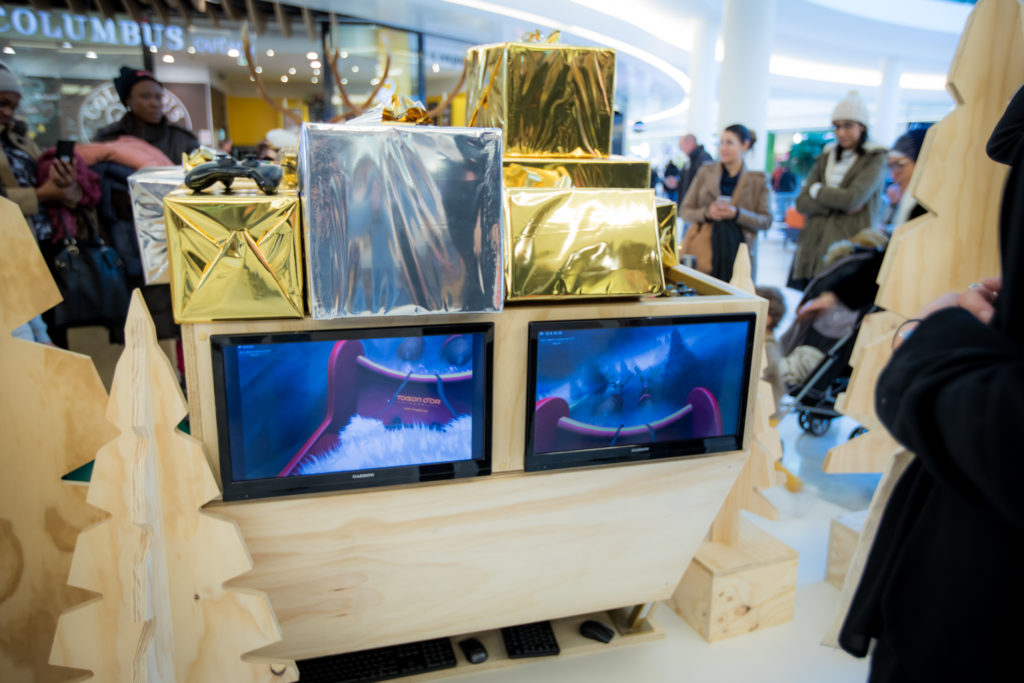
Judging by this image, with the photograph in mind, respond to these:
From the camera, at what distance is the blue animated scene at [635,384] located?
1.56m

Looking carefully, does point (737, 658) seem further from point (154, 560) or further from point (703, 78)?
point (703, 78)

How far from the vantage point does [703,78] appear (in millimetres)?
9047

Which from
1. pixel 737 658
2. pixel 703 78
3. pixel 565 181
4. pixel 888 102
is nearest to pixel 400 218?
pixel 565 181

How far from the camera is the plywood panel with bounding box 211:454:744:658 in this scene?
1533 millimetres

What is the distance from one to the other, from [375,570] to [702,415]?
2.86 feet

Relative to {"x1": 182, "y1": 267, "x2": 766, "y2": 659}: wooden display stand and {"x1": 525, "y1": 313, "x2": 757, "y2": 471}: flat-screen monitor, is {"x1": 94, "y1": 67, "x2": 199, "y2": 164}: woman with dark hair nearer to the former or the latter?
{"x1": 182, "y1": 267, "x2": 766, "y2": 659}: wooden display stand

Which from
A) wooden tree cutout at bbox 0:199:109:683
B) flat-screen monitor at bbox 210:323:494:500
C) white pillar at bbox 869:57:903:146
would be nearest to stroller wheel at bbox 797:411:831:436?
flat-screen monitor at bbox 210:323:494:500

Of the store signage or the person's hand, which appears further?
the store signage

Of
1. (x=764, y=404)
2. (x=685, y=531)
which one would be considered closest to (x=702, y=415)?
(x=685, y=531)

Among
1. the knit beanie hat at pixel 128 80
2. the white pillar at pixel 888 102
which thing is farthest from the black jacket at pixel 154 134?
the white pillar at pixel 888 102

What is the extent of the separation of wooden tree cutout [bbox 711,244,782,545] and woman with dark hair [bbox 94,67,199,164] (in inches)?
104

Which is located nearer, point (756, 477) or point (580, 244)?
point (580, 244)

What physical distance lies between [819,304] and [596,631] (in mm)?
1938

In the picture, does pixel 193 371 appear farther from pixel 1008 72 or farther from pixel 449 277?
pixel 1008 72
